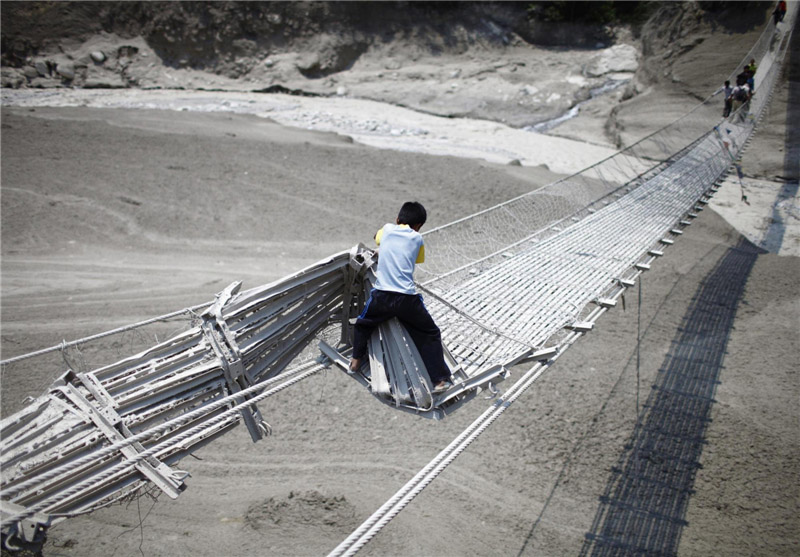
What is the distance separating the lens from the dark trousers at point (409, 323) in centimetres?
187

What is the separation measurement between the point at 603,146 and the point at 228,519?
11042mm

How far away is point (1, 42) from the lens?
15.1 m

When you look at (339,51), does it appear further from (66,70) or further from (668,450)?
(668,450)

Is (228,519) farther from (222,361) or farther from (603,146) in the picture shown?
(603,146)

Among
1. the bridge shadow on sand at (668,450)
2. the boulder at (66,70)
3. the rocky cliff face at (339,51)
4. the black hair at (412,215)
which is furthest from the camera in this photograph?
the boulder at (66,70)

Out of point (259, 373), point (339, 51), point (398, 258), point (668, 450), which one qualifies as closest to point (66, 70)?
point (339, 51)

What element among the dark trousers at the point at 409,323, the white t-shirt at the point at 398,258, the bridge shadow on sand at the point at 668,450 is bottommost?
the bridge shadow on sand at the point at 668,450

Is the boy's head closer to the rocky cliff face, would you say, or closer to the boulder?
the rocky cliff face

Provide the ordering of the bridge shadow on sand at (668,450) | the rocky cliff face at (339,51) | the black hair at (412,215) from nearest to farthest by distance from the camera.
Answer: the black hair at (412,215)
the bridge shadow on sand at (668,450)
the rocky cliff face at (339,51)

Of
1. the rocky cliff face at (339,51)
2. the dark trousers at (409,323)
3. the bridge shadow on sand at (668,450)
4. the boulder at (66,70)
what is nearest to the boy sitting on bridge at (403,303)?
the dark trousers at (409,323)

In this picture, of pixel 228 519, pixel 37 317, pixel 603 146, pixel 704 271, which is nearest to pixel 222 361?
pixel 228 519

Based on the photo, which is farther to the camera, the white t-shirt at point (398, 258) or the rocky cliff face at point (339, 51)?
the rocky cliff face at point (339, 51)

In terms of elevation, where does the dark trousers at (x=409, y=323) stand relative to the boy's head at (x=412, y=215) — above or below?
below

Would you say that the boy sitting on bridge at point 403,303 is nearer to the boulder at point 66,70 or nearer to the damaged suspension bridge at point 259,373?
the damaged suspension bridge at point 259,373
